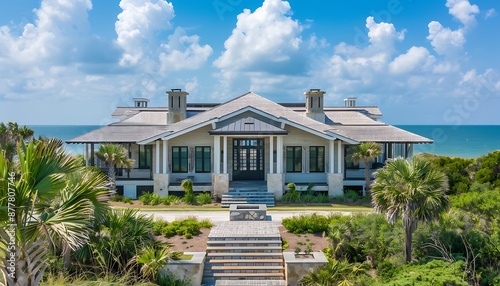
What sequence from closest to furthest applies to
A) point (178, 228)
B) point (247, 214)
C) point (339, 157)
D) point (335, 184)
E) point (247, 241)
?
point (247, 241) → point (178, 228) → point (247, 214) → point (335, 184) → point (339, 157)

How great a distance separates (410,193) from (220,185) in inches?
583

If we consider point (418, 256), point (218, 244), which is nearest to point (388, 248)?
point (418, 256)

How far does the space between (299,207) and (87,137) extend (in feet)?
49.6

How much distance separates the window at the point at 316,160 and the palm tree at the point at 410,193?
48.2 ft

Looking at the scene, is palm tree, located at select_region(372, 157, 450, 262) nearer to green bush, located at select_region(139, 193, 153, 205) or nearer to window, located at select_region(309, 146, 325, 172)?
window, located at select_region(309, 146, 325, 172)

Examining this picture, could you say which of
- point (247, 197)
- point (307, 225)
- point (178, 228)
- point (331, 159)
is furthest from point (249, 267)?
point (331, 159)

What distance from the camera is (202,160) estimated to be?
1099 inches

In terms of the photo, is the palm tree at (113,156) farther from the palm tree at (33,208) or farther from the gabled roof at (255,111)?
the palm tree at (33,208)

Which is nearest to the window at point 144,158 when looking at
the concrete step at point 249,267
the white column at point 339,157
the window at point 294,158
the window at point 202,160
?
the window at point 202,160

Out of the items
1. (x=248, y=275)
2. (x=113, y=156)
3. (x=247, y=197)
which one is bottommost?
(x=248, y=275)

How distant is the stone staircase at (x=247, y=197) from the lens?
2409cm

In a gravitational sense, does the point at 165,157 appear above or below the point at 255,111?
below

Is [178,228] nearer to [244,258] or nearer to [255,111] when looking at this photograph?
[244,258]

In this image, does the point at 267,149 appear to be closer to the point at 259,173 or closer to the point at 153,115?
the point at 259,173
